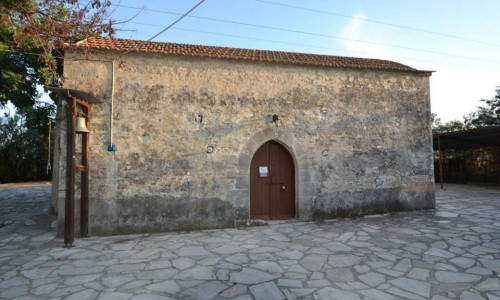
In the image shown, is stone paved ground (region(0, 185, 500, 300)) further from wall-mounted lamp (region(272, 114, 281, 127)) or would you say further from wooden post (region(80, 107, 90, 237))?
wall-mounted lamp (region(272, 114, 281, 127))

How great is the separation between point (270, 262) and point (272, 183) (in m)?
3.21

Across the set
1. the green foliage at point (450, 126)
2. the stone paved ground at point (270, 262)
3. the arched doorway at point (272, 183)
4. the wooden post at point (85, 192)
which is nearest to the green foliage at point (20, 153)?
the stone paved ground at point (270, 262)

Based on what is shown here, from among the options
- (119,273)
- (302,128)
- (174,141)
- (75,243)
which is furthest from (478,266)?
(75,243)

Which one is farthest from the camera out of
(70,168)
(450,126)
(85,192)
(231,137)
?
(450,126)

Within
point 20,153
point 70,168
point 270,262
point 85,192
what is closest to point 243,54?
point 70,168

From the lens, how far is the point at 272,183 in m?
8.02

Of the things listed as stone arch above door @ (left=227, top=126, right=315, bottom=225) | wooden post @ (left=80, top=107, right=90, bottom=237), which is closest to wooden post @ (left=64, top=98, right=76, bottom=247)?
wooden post @ (left=80, top=107, right=90, bottom=237)

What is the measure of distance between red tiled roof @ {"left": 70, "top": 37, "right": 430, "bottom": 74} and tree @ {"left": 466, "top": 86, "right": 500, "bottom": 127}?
633 inches

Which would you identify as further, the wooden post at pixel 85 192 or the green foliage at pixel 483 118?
the green foliage at pixel 483 118

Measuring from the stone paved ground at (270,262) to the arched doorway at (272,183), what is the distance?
1.93ft

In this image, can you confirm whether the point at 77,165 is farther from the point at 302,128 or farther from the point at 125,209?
the point at 302,128

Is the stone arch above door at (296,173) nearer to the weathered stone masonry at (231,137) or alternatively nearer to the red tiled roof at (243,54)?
the weathered stone masonry at (231,137)

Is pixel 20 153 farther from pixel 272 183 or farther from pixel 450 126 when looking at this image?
pixel 450 126

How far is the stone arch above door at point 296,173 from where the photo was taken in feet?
24.4
